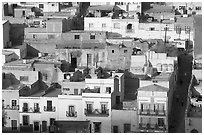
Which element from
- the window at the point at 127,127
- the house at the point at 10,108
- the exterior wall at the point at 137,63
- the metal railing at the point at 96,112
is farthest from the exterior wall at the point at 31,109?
the exterior wall at the point at 137,63

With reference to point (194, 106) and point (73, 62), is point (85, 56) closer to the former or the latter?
point (73, 62)

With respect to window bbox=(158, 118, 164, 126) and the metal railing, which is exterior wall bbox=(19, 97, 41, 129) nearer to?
the metal railing

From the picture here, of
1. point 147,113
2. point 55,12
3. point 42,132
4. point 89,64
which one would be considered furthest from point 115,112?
point 55,12

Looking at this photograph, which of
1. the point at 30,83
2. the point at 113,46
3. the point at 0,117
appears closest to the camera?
the point at 0,117

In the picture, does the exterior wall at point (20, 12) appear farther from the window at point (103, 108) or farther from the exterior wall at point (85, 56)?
the window at point (103, 108)

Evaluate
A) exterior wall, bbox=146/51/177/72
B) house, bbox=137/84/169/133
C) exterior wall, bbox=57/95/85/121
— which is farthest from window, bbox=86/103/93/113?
exterior wall, bbox=146/51/177/72

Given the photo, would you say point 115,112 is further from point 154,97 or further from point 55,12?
point 55,12

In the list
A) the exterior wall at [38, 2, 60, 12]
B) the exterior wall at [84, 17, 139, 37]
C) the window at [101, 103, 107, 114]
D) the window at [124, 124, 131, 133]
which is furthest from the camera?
the exterior wall at [38, 2, 60, 12]
